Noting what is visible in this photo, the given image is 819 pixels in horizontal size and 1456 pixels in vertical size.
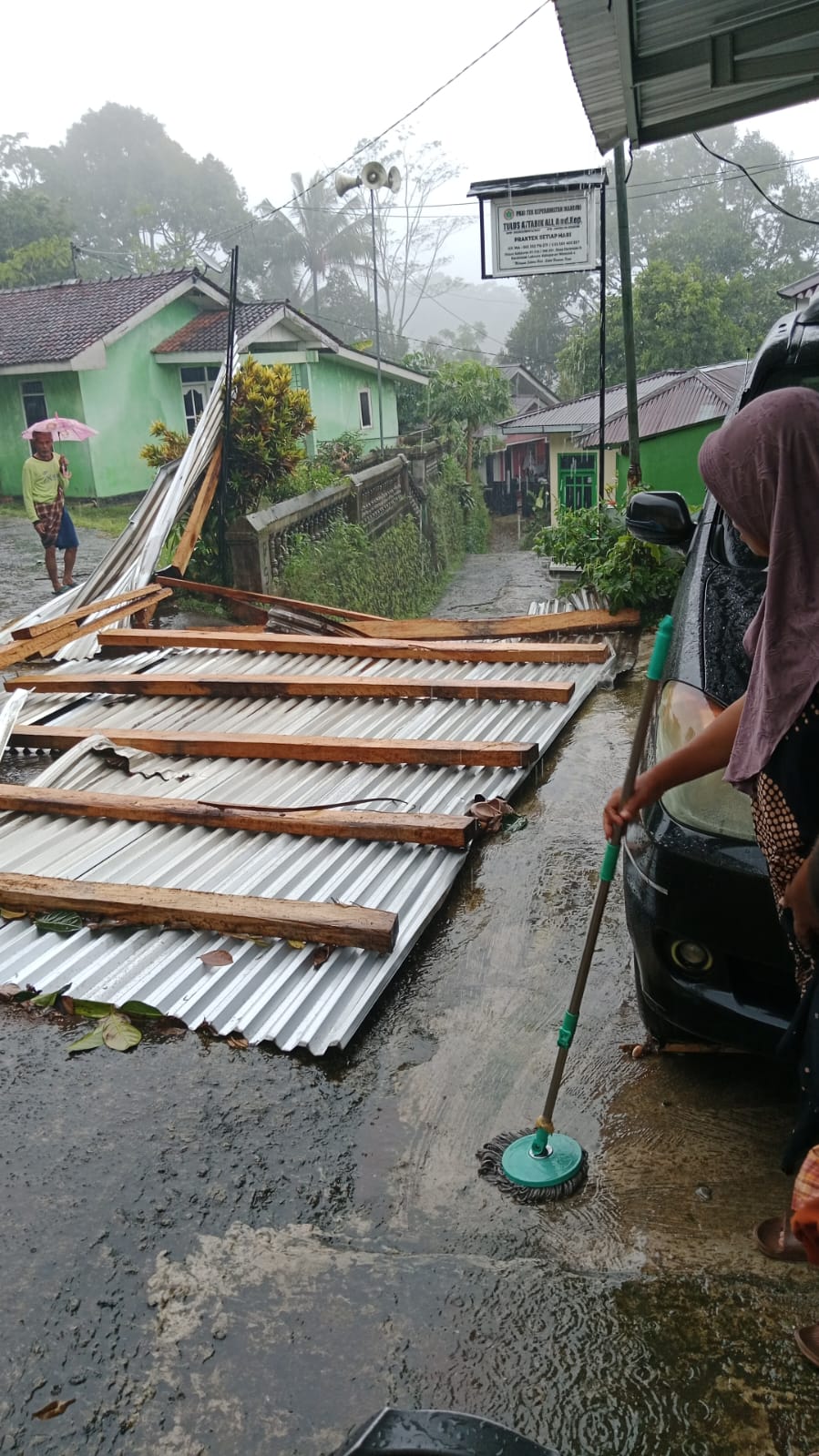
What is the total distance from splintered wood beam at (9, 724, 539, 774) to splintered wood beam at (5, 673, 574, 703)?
73 cm

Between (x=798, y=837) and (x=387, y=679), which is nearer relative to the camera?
(x=798, y=837)

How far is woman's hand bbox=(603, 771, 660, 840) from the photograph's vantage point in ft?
7.61

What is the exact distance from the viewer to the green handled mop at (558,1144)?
244 cm

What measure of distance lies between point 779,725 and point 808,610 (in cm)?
22

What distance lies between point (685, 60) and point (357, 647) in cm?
400

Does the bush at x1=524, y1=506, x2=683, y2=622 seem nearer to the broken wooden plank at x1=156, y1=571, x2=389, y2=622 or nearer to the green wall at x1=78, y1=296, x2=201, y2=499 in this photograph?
the broken wooden plank at x1=156, y1=571, x2=389, y2=622

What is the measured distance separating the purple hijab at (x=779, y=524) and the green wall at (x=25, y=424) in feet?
76.7

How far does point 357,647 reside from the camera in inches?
285

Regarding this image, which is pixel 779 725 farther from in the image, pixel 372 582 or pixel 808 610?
pixel 372 582

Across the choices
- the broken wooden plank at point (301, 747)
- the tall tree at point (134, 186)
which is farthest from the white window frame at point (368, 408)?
the tall tree at point (134, 186)

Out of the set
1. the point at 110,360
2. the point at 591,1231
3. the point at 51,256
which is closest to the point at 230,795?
the point at 591,1231

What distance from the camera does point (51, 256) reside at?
3972cm

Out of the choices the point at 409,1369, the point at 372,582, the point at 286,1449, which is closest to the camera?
the point at 286,1449

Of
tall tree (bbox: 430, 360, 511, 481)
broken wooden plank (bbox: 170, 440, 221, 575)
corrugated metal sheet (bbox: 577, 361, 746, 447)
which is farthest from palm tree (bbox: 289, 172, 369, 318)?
broken wooden plank (bbox: 170, 440, 221, 575)
